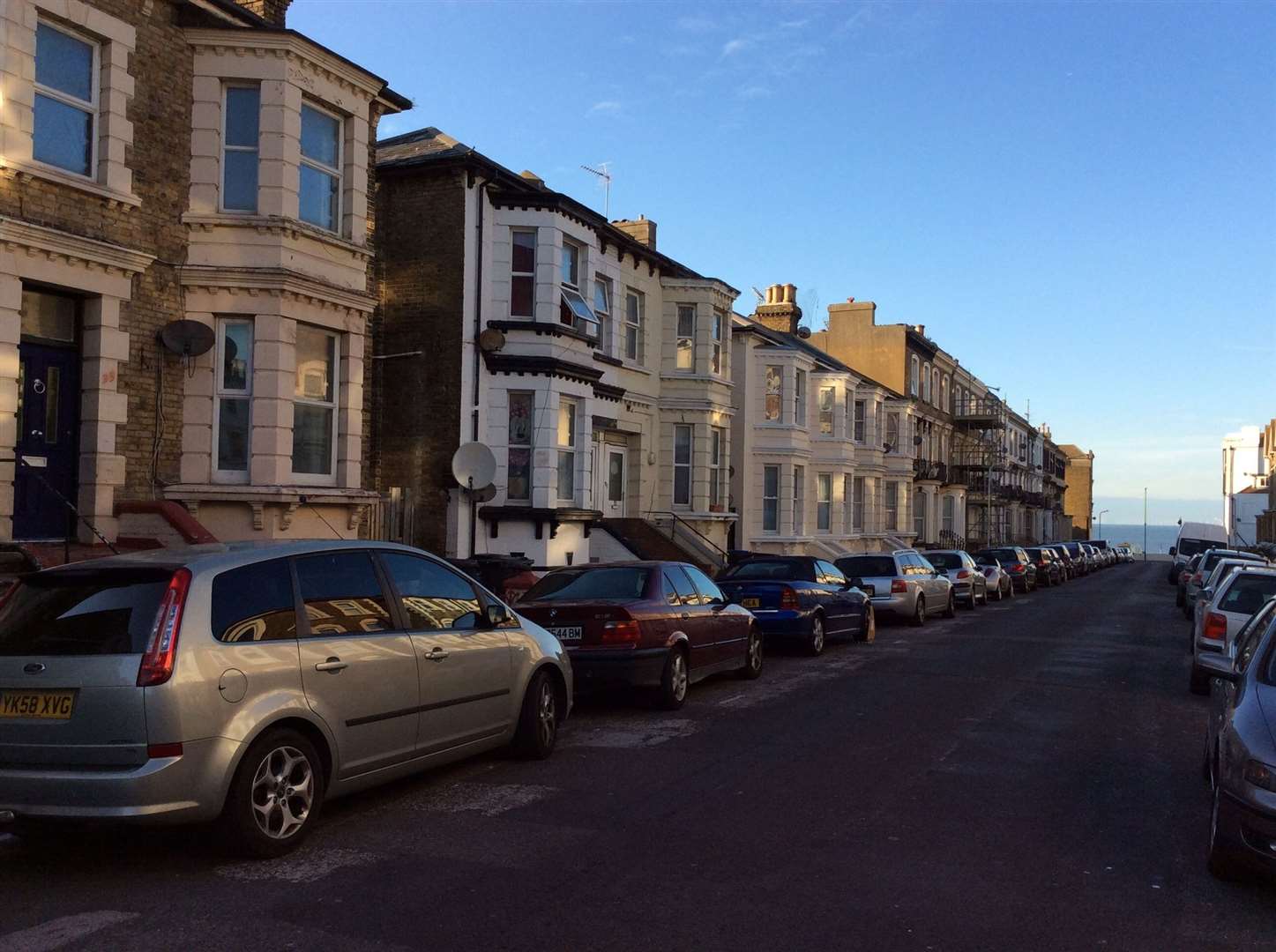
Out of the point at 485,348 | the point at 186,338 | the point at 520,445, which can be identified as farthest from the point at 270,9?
the point at 520,445

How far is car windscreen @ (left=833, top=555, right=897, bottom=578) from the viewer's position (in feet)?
72.1

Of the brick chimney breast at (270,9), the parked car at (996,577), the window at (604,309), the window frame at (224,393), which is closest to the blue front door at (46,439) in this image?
the window frame at (224,393)

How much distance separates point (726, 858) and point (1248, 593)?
902cm

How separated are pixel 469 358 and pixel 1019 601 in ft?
61.5

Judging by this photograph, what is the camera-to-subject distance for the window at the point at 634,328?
85.8 ft

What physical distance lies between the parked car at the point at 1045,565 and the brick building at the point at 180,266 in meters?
31.2

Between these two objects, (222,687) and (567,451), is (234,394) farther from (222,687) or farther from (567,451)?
(222,687)

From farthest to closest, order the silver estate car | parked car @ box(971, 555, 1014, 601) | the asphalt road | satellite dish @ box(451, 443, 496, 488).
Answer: parked car @ box(971, 555, 1014, 601), satellite dish @ box(451, 443, 496, 488), the silver estate car, the asphalt road

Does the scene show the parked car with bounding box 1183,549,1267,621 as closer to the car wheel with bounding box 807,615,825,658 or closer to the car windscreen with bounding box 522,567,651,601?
the car wheel with bounding box 807,615,825,658

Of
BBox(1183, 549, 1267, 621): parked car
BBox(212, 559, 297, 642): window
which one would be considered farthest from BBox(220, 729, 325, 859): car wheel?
BBox(1183, 549, 1267, 621): parked car

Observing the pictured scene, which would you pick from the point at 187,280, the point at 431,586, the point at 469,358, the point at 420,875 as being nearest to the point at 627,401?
the point at 469,358

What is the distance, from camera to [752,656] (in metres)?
13.4

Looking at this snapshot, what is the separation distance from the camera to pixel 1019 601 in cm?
3127

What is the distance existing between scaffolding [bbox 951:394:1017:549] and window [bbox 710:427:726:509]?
107ft
